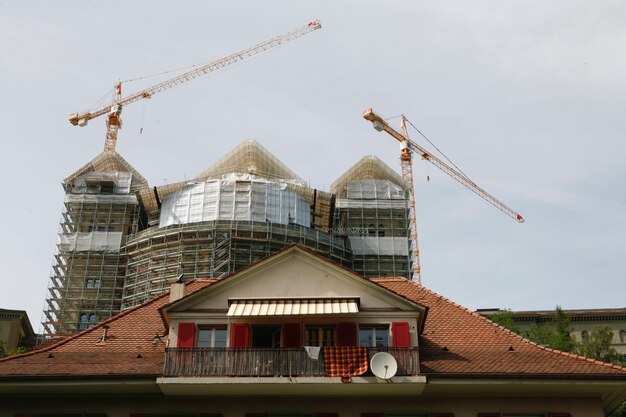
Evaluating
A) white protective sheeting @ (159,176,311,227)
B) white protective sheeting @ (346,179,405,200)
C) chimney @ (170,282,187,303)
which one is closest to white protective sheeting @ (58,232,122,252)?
white protective sheeting @ (159,176,311,227)

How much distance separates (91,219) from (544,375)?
78.8 m

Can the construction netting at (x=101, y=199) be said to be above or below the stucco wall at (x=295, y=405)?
above

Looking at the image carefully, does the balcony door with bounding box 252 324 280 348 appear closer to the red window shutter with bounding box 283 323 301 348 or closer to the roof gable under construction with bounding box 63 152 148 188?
the red window shutter with bounding box 283 323 301 348

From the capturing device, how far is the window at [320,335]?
73.6 feet

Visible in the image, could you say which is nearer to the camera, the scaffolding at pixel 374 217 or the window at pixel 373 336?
the window at pixel 373 336

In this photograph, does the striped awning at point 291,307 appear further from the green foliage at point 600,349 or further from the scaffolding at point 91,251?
the scaffolding at point 91,251

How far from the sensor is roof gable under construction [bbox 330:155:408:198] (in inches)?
3927

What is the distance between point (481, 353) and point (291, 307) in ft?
17.3

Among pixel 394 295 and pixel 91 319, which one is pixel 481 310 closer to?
pixel 91 319

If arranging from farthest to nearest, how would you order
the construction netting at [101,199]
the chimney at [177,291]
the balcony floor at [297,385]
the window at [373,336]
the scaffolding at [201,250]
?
the construction netting at [101,199]
the scaffolding at [201,250]
the chimney at [177,291]
the window at [373,336]
the balcony floor at [297,385]

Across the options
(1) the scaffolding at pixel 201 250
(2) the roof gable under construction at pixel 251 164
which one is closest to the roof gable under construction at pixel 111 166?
(2) the roof gable under construction at pixel 251 164

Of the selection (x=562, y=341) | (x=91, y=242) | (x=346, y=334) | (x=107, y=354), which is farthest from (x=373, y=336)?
(x=91, y=242)

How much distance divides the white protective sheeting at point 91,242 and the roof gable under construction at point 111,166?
344 inches

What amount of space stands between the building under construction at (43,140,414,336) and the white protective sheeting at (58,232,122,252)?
109mm
